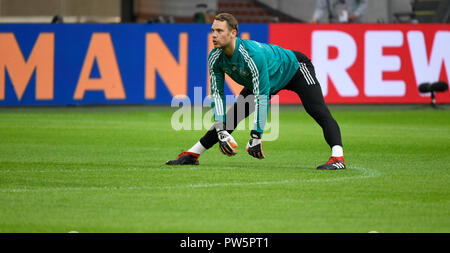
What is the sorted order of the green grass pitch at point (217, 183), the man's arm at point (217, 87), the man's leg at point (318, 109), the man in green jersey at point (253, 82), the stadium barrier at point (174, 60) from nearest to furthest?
the green grass pitch at point (217, 183)
the man in green jersey at point (253, 82)
the man's arm at point (217, 87)
the man's leg at point (318, 109)
the stadium barrier at point (174, 60)

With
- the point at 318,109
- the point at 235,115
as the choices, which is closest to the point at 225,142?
the point at 235,115

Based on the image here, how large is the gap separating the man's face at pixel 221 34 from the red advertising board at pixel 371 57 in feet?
37.6

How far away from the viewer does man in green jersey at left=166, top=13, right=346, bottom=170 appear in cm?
987

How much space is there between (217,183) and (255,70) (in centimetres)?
125

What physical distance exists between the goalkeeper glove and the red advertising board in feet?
36.7

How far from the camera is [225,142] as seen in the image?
33.0ft

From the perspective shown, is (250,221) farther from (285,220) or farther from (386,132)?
(386,132)

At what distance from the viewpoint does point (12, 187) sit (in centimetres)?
915

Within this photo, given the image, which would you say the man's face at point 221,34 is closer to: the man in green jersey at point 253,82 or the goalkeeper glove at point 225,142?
the man in green jersey at point 253,82

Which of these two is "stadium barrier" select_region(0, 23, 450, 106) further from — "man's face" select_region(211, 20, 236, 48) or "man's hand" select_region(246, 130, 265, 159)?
"man's face" select_region(211, 20, 236, 48)

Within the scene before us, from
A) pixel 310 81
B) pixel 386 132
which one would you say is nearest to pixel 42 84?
pixel 386 132

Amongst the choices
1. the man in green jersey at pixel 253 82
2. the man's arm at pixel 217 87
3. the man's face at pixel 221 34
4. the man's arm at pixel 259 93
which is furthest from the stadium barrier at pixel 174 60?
the man's face at pixel 221 34

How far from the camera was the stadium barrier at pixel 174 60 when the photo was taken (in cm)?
2050

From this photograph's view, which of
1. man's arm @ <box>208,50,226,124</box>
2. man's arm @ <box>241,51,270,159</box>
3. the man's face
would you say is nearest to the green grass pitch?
man's arm @ <box>241,51,270,159</box>
